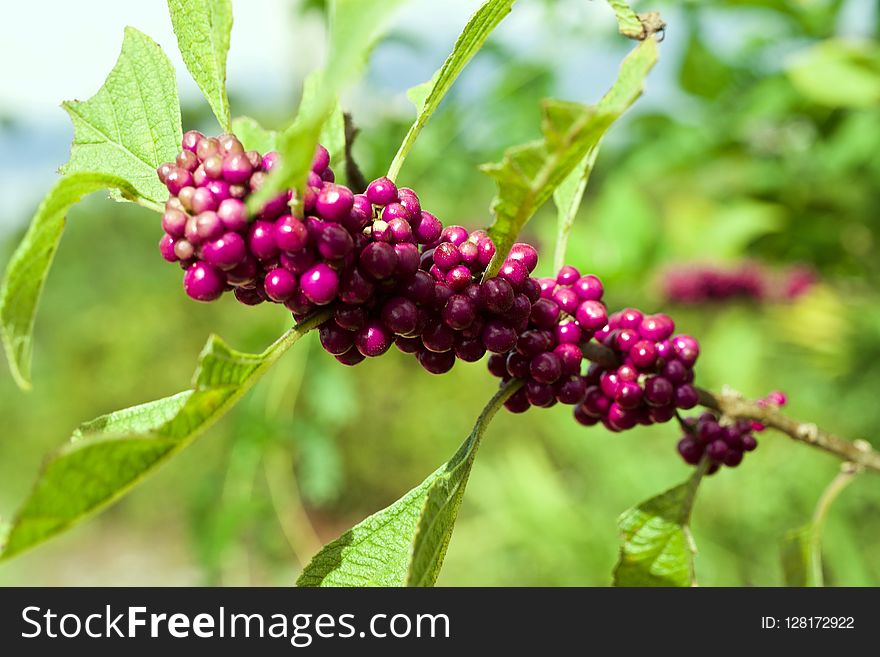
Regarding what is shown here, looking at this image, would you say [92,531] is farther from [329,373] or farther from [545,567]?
[329,373]

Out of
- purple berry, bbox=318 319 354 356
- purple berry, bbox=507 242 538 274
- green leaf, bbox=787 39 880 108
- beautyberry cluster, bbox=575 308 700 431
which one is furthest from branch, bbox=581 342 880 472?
green leaf, bbox=787 39 880 108

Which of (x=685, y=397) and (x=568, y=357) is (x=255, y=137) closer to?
(x=568, y=357)

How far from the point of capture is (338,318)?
49 cm

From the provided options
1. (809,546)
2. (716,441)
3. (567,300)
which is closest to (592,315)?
(567,300)

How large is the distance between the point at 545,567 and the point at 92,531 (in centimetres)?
480

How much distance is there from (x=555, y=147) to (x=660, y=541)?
485mm

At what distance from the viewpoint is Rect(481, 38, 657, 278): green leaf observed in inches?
16.1

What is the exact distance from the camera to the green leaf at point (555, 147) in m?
0.41

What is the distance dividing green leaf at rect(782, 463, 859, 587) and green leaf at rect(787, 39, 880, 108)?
867mm

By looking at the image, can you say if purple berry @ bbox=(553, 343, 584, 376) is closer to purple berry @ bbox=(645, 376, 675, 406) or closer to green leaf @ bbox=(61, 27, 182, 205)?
purple berry @ bbox=(645, 376, 675, 406)

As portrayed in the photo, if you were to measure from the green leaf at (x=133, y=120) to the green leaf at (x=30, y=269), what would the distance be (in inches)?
3.8

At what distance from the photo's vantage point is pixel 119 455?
1.33 ft

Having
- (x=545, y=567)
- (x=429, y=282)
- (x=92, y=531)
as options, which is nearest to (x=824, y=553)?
(x=545, y=567)

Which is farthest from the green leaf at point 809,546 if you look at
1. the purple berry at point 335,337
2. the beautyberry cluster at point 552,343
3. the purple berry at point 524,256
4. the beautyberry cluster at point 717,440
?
the purple berry at point 335,337
